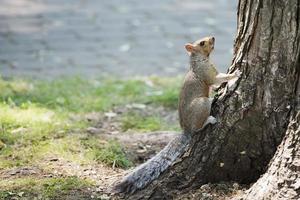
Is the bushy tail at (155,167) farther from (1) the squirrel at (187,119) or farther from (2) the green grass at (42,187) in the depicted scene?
(2) the green grass at (42,187)

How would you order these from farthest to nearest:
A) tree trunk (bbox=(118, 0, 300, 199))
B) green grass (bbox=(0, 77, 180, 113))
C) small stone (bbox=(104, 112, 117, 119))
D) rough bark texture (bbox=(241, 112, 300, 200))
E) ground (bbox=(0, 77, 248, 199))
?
green grass (bbox=(0, 77, 180, 113)) < small stone (bbox=(104, 112, 117, 119)) < ground (bbox=(0, 77, 248, 199)) < tree trunk (bbox=(118, 0, 300, 199)) < rough bark texture (bbox=(241, 112, 300, 200))

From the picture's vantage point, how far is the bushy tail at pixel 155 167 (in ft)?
12.6

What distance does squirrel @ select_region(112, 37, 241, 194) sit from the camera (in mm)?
3848

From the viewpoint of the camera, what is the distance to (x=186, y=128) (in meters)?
3.95

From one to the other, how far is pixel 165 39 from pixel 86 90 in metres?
2.14

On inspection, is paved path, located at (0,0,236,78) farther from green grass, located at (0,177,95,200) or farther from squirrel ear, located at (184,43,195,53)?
green grass, located at (0,177,95,200)

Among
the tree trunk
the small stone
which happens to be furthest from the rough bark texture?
the small stone

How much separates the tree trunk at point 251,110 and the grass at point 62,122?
2.05 feet

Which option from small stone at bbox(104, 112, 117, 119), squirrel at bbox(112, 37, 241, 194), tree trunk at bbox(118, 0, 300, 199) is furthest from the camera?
small stone at bbox(104, 112, 117, 119)

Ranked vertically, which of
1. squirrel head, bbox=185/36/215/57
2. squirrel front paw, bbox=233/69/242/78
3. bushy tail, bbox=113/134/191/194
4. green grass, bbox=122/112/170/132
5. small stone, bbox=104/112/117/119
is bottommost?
green grass, bbox=122/112/170/132

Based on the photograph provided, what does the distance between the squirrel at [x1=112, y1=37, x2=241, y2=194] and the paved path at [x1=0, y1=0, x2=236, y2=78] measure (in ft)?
11.4

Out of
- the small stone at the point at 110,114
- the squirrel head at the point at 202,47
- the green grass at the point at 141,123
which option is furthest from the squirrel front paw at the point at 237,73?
the small stone at the point at 110,114

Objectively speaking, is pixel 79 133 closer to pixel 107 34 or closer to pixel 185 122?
pixel 185 122

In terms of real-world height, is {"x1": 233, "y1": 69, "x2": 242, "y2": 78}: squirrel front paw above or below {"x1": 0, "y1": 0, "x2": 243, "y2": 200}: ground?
above
